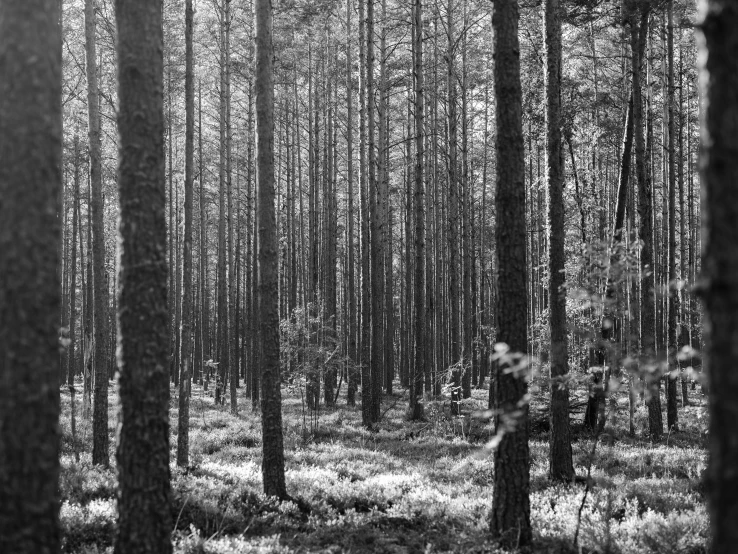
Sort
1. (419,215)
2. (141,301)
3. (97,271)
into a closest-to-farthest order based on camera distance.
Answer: (141,301)
(97,271)
(419,215)

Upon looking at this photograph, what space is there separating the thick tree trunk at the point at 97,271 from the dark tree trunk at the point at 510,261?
758cm

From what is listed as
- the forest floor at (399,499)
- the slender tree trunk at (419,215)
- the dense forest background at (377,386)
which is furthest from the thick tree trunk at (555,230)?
the slender tree trunk at (419,215)

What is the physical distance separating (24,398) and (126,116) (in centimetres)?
239

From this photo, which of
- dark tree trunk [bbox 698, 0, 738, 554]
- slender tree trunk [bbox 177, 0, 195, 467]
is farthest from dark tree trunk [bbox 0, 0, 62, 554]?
slender tree trunk [bbox 177, 0, 195, 467]

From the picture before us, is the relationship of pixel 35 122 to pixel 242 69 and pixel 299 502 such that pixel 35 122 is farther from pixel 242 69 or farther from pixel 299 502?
pixel 242 69

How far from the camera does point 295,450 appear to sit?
14.5 m

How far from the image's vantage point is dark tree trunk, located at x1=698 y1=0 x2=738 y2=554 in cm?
192

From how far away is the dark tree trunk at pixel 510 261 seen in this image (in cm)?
671

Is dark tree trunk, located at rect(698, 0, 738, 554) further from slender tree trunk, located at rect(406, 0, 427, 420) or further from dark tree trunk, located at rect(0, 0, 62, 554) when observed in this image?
slender tree trunk, located at rect(406, 0, 427, 420)

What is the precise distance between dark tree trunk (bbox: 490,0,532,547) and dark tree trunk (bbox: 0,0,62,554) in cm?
455

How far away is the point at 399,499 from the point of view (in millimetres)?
9367

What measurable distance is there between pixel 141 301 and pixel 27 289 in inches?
48.4

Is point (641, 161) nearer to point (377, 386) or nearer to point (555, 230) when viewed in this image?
point (555, 230)

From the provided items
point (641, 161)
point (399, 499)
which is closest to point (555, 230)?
point (399, 499)
